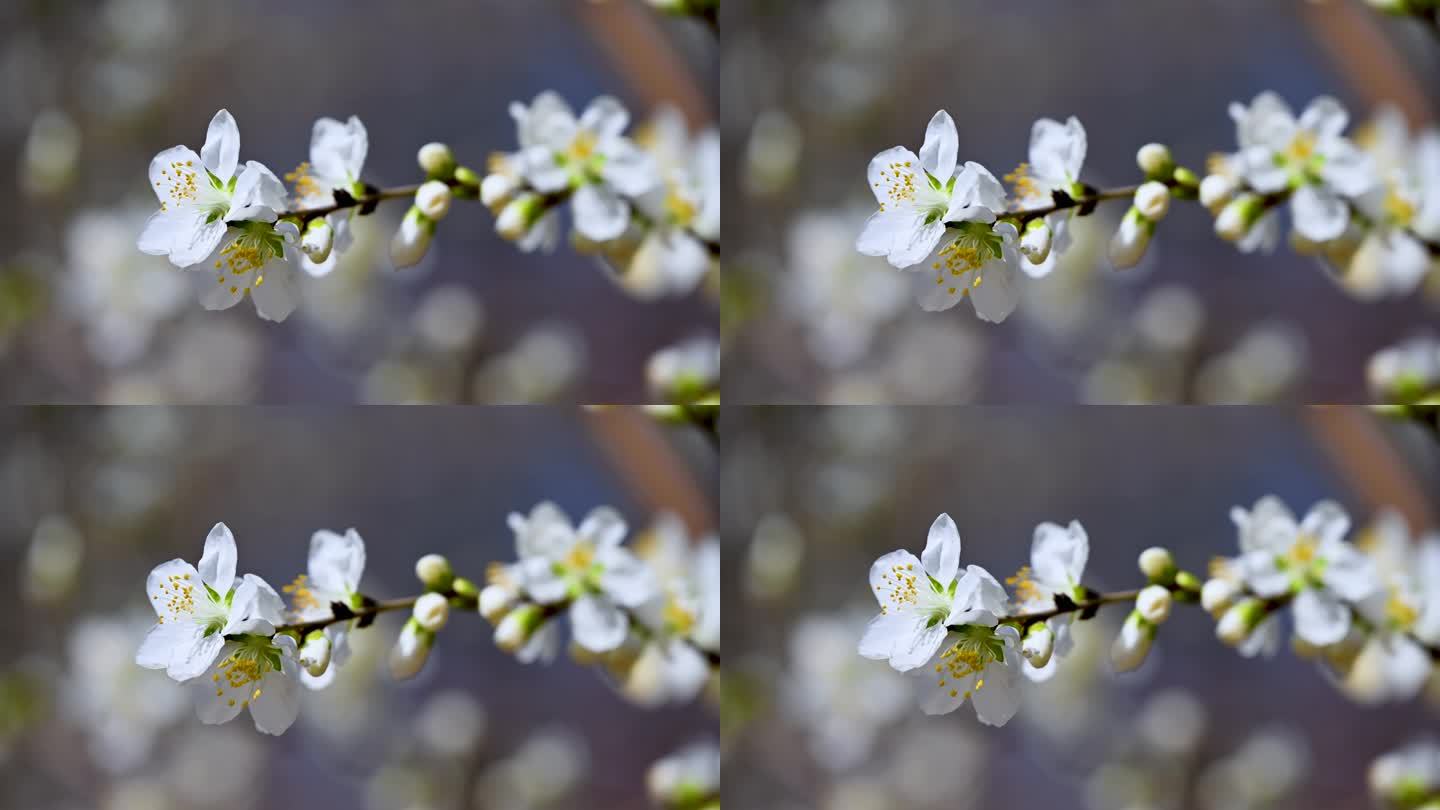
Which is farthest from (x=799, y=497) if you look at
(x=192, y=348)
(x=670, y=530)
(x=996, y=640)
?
(x=192, y=348)

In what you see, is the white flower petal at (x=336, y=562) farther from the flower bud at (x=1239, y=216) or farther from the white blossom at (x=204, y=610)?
the flower bud at (x=1239, y=216)

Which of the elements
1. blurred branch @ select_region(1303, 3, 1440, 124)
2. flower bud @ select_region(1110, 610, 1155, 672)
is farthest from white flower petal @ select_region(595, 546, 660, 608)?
blurred branch @ select_region(1303, 3, 1440, 124)

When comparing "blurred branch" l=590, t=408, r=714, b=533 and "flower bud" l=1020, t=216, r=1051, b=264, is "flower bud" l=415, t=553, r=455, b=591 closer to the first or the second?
"blurred branch" l=590, t=408, r=714, b=533

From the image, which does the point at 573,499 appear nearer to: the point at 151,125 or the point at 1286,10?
the point at 151,125

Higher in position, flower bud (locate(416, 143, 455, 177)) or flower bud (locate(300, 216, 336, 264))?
flower bud (locate(416, 143, 455, 177))

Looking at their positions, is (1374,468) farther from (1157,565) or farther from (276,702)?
(276,702)

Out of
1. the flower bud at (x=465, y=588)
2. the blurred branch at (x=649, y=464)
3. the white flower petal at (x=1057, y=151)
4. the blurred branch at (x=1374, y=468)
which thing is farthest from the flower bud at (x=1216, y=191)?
the flower bud at (x=465, y=588)
